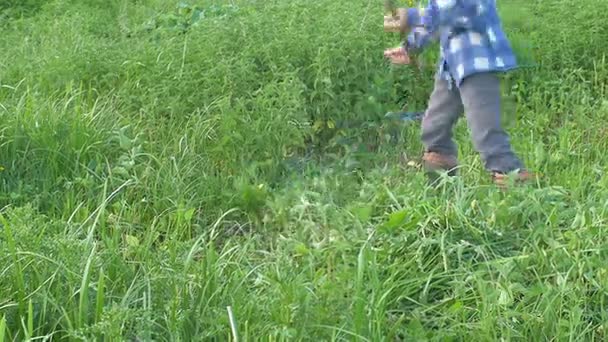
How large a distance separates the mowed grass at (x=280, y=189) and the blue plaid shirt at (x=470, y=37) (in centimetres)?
45

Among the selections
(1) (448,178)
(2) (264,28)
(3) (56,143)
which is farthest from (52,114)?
(1) (448,178)

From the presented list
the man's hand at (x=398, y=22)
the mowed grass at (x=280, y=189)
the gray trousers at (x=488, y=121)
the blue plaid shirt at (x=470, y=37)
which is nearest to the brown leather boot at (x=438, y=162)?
the mowed grass at (x=280, y=189)

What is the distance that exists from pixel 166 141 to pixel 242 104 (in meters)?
0.38

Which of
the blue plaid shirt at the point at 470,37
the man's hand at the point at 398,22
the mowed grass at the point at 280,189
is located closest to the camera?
the mowed grass at the point at 280,189

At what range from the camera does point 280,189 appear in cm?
374

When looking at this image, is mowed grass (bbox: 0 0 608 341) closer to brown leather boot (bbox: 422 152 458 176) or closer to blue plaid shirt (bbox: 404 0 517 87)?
brown leather boot (bbox: 422 152 458 176)

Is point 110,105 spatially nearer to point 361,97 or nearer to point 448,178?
point 361,97

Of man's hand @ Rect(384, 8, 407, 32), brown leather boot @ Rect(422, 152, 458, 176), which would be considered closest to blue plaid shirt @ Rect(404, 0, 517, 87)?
man's hand @ Rect(384, 8, 407, 32)

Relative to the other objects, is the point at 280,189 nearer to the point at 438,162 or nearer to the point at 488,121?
the point at 438,162

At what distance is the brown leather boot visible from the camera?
3.80 metres

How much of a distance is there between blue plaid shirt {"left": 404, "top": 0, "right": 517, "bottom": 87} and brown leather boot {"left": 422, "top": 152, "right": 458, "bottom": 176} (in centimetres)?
35

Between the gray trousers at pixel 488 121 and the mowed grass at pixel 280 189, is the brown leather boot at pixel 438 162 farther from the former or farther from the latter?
the gray trousers at pixel 488 121

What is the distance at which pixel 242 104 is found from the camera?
410cm

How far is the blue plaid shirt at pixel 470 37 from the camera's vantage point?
349 cm
